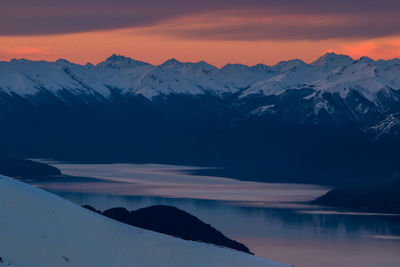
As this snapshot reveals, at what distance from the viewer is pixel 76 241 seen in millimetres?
47219

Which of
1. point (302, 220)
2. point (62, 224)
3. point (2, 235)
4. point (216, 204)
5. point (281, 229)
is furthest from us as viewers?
point (216, 204)

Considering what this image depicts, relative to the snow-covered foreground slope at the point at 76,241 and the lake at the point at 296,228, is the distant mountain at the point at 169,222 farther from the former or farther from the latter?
the snow-covered foreground slope at the point at 76,241

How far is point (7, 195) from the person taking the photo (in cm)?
4894

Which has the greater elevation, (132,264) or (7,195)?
(7,195)

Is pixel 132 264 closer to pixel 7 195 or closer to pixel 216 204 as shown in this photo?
pixel 7 195

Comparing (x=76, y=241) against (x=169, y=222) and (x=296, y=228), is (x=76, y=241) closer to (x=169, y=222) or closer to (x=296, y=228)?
(x=169, y=222)

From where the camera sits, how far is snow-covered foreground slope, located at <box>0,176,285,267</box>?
1757 inches

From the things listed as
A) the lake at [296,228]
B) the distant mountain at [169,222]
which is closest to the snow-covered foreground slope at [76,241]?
the lake at [296,228]

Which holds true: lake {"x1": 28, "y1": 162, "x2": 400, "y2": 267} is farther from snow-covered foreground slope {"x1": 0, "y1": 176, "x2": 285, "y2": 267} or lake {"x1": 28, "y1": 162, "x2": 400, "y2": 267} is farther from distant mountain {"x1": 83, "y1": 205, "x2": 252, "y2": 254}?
snow-covered foreground slope {"x1": 0, "y1": 176, "x2": 285, "y2": 267}

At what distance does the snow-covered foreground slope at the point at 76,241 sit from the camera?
146 ft

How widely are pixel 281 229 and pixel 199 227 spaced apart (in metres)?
28.3

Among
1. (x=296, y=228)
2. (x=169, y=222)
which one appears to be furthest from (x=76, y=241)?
(x=296, y=228)

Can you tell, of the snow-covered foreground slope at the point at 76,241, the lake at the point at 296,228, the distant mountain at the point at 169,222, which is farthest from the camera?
the lake at the point at 296,228

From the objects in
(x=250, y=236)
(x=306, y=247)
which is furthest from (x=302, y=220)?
(x=306, y=247)
